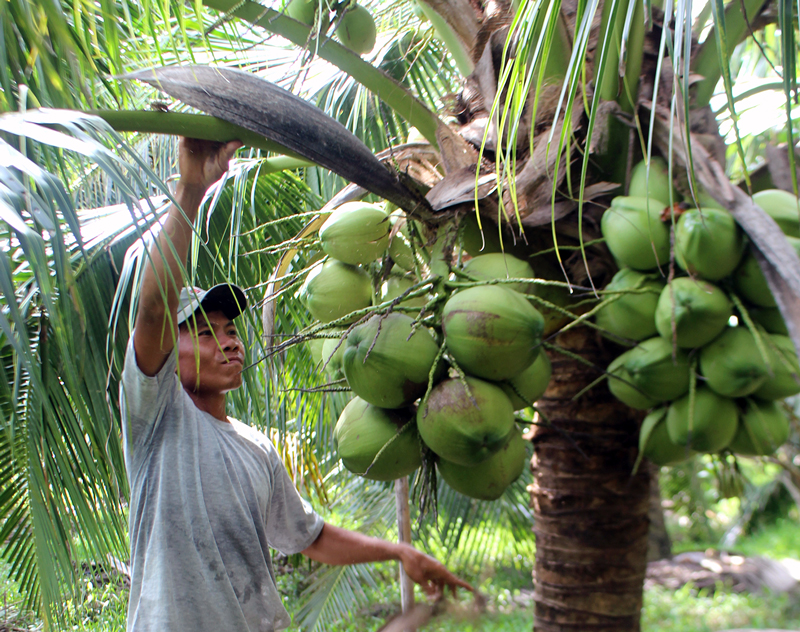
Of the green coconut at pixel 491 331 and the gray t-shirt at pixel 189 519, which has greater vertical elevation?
the green coconut at pixel 491 331

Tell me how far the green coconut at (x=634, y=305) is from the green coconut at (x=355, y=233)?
0.53m

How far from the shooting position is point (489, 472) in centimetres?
136

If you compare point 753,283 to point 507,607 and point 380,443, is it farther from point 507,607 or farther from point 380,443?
point 507,607

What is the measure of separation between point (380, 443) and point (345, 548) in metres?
0.82

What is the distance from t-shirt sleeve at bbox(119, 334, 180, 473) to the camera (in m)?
1.55

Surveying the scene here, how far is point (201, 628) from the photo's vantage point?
1.59 m

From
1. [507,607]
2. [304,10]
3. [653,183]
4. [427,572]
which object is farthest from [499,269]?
[507,607]

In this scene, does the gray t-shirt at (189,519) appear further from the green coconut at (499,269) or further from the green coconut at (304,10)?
the green coconut at (304,10)

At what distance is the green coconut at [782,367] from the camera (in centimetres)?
126

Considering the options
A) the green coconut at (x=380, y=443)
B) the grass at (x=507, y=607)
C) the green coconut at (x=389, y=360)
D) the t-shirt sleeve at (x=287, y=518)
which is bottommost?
the grass at (x=507, y=607)

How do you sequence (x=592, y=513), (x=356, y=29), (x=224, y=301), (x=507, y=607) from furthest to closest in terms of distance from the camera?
(x=507, y=607) < (x=356, y=29) < (x=224, y=301) < (x=592, y=513)

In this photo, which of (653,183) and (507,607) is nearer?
(653,183)

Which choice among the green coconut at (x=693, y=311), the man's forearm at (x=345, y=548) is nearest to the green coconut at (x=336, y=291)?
the green coconut at (x=693, y=311)

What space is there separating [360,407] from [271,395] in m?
0.91
